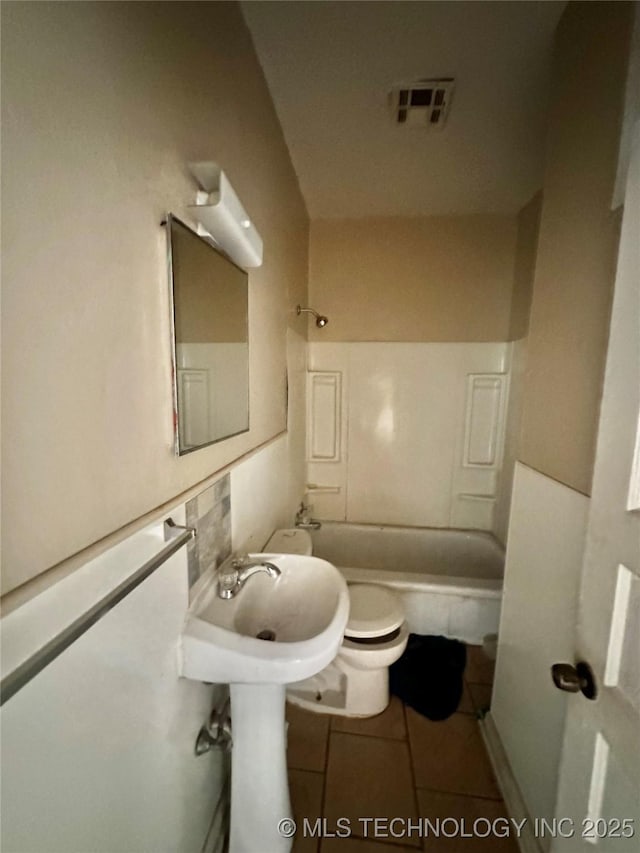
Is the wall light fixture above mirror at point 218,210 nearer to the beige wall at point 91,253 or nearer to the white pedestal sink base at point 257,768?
the beige wall at point 91,253

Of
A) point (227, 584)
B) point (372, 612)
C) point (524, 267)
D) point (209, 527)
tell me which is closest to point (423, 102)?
point (524, 267)

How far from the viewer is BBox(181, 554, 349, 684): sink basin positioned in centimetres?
73

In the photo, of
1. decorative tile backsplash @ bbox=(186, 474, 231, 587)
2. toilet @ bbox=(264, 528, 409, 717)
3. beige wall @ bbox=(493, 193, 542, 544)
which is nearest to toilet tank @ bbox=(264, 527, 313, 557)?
toilet @ bbox=(264, 528, 409, 717)

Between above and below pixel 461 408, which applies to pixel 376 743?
below

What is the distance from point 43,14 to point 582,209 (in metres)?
1.16

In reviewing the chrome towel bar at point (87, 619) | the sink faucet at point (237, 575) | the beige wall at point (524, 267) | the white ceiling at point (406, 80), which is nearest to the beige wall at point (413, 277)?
the beige wall at point (524, 267)

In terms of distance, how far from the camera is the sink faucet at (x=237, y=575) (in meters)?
0.93

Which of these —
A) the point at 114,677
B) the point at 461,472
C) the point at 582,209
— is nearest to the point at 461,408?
the point at 461,472

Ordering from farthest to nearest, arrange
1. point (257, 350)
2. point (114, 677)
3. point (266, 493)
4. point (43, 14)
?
point (266, 493) < point (257, 350) < point (114, 677) < point (43, 14)

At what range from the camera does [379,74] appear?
4.03 feet

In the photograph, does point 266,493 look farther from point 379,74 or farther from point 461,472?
point 379,74

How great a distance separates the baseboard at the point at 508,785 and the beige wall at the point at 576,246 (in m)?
1.05

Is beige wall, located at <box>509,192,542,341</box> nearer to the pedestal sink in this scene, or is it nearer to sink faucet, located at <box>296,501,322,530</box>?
sink faucet, located at <box>296,501,322,530</box>

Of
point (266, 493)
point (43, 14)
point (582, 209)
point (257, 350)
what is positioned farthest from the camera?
point (266, 493)
